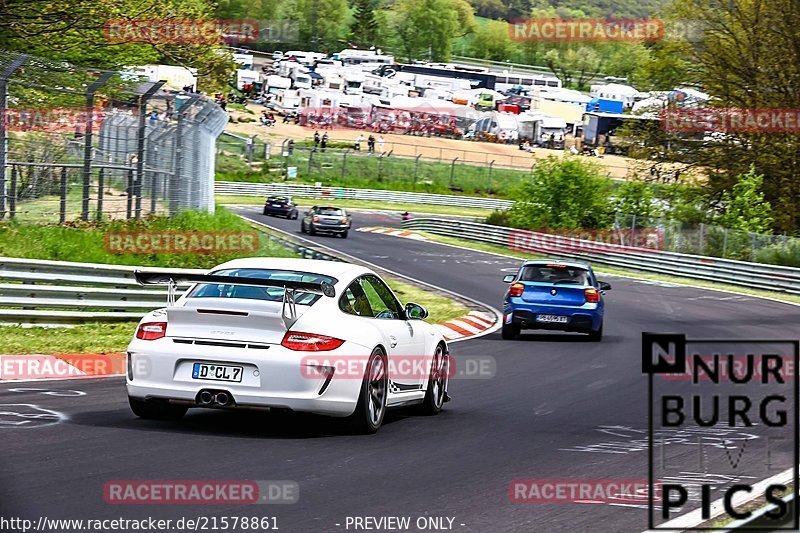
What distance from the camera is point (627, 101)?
141375 mm

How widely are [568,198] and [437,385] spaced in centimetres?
3829

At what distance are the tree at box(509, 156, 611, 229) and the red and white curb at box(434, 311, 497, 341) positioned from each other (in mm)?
24263

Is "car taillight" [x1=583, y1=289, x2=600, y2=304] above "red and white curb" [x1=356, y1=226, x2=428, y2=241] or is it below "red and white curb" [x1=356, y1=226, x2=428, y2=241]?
above

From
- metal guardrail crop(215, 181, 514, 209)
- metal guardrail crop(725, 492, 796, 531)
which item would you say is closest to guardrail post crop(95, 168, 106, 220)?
metal guardrail crop(725, 492, 796, 531)

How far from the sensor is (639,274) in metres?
40.6

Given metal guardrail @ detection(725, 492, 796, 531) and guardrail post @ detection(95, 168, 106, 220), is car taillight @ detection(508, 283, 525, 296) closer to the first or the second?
guardrail post @ detection(95, 168, 106, 220)

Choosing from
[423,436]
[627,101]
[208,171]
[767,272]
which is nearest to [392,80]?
[627,101]

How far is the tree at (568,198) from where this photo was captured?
48.4m

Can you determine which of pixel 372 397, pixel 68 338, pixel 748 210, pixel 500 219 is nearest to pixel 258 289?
pixel 372 397

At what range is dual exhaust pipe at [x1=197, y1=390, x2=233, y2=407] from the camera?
8.68 metres

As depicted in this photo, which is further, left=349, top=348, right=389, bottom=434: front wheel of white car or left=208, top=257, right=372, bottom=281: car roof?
left=208, top=257, right=372, bottom=281: car roof

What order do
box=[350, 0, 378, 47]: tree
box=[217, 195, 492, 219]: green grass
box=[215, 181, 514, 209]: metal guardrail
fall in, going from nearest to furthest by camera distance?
box=[217, 195, 492, 219]: green grass
box=[215, 181, 514, 209]: metal guardrail
box=[350, 0, 378, 47]: tree

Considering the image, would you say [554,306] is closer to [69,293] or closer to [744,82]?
[69,293]

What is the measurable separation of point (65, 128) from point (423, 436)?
34.9 ft
